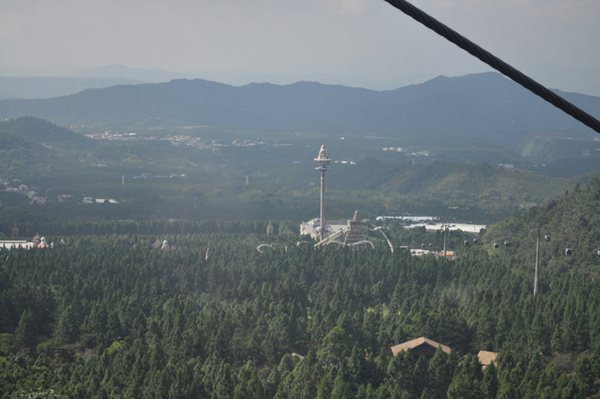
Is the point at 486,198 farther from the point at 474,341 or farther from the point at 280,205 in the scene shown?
the point at 474,341

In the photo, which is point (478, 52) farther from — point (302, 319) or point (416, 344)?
point (302, 319)

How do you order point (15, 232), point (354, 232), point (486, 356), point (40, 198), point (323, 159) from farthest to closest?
point (40, 198)
point (15, 232)
point (323, 159)
point (354, 232)
point (486, 356)

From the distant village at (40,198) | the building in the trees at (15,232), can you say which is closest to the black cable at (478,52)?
the building in the trees at (15,232)

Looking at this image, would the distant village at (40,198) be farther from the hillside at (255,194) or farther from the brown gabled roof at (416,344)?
the brown gabled roof at (416,344)

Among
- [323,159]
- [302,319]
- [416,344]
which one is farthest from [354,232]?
[416,344]

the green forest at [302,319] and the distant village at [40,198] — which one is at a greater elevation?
the green forest at [302,319]

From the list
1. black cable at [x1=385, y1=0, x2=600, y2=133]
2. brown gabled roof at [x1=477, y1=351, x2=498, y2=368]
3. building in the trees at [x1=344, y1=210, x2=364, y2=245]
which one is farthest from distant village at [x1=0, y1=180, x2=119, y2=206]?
black cable at [x1=385, y1=0, x2=600, y2=133]

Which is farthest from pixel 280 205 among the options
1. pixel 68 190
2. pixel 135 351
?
pixel 135 351

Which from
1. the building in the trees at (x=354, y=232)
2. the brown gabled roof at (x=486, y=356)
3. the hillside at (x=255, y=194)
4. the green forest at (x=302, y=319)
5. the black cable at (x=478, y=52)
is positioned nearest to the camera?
the black cable at (x=478, y=52)
